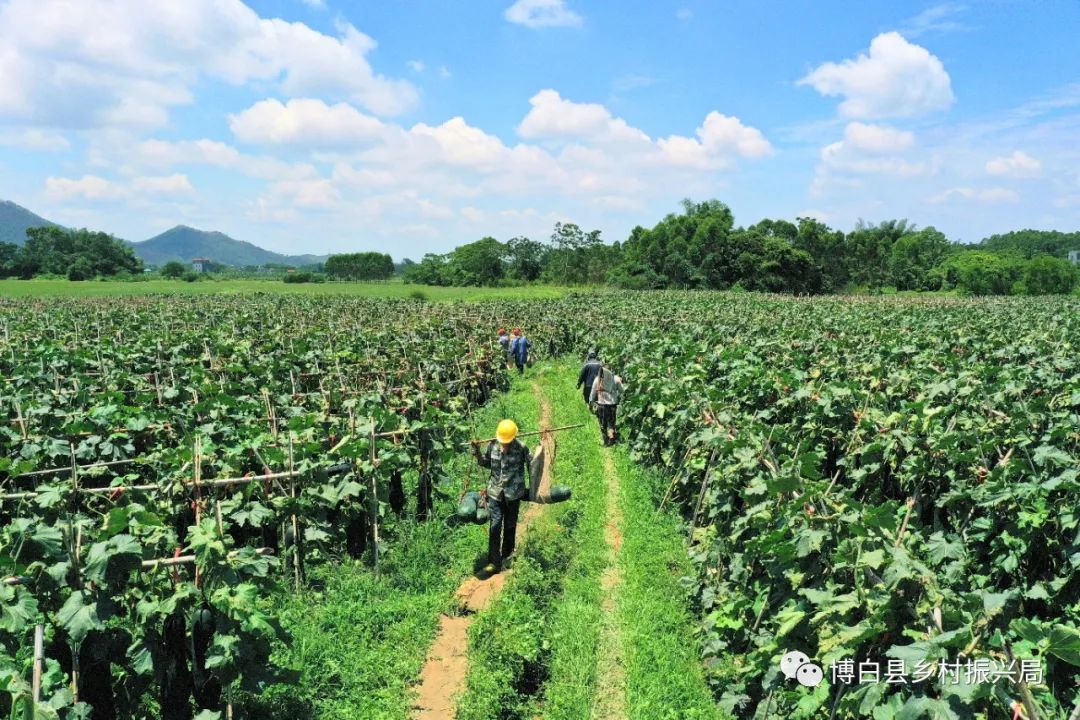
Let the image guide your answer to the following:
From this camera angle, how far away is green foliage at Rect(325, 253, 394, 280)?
5138 inches

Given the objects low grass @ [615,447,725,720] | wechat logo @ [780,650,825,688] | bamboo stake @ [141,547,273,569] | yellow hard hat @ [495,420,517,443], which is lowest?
low grass @ [615,447,725,720]

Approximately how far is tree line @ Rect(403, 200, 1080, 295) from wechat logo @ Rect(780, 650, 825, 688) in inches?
3084

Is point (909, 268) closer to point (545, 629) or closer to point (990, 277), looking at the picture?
→ point (990, 277)

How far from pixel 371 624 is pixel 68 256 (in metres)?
132

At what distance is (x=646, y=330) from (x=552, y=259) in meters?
Answer: 93.3

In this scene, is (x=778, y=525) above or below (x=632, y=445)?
above

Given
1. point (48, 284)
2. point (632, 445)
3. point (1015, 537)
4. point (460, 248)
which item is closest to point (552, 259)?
point (460, 248)

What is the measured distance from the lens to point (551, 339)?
1192 inches

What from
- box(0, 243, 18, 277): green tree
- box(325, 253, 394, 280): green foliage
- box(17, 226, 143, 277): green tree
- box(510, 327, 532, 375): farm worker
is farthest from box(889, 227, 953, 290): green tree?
box(0, 243, 18, 277): green tree

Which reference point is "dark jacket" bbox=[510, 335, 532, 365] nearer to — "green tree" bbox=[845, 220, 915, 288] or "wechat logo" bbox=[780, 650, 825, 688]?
"wechat logo" bbox=[780, 650, 825, 688]

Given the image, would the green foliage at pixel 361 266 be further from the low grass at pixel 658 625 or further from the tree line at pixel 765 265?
the low grass at pixel 658 625

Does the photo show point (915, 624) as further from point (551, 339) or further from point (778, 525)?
point (551, 339)

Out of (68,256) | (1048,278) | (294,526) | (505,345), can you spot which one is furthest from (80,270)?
(1048,278)

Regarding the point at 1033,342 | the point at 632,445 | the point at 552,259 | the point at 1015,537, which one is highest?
the point at 552,259
